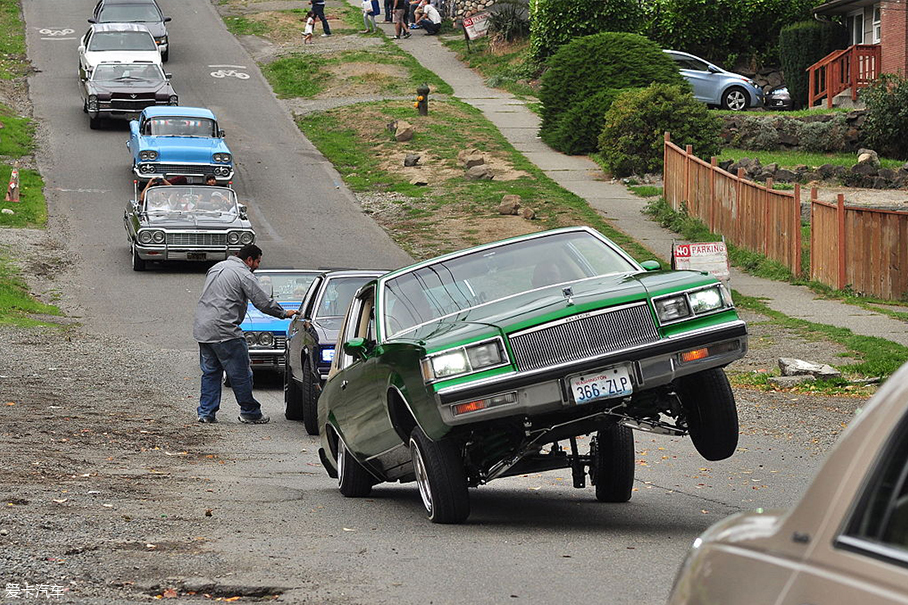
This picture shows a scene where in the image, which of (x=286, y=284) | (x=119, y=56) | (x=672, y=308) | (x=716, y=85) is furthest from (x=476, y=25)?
(x=672, y=308)

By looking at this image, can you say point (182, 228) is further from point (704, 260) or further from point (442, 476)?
point (442, 476)

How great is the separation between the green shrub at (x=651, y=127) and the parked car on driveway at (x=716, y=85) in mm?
7019

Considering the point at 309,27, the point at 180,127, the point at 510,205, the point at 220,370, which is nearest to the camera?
the point at 220,370

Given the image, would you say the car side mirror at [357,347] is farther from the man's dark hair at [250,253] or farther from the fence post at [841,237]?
the fence post at [841,237]

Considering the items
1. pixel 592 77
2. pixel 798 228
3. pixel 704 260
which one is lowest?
pixel 798 228

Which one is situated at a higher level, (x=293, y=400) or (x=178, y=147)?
Answer: (x=178, y=147)

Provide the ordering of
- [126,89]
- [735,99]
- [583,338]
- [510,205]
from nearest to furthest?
[583,338] < [510,205] < [126,89] < [735,99]

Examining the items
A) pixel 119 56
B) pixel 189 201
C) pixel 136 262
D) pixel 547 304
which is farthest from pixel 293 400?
pixel 119 56

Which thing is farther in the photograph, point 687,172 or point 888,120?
point 888,120

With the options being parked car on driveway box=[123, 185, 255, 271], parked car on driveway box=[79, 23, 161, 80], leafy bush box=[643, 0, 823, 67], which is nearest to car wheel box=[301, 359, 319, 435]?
parked car on driveway box=[123, 185, 255, 271]

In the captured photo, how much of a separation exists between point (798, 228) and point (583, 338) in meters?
→ 16.4

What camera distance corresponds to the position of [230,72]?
155ft

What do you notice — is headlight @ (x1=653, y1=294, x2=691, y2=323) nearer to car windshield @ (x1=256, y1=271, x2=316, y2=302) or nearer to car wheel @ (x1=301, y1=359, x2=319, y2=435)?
car wheel @ (x1=301, y1=359, x2=319, y2=435)

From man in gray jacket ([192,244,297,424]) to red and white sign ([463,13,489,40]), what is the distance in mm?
36734
